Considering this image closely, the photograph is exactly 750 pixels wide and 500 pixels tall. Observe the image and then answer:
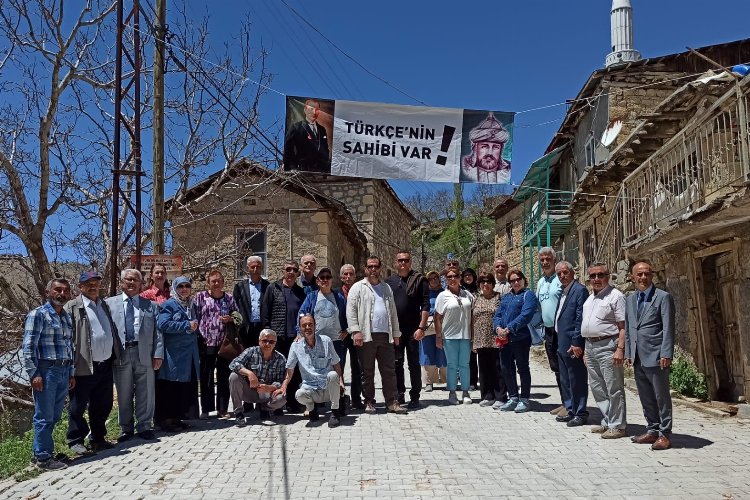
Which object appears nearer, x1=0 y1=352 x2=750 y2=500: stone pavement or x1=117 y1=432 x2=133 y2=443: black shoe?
x1=0 y1=352 x2=750 y2=500: stone pavement

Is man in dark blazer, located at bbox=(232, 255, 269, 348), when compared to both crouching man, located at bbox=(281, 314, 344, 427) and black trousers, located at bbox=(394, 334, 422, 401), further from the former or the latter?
black trousers, located at bbox=(394, 334, 422, 401)

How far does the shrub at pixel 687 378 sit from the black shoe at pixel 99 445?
7.74m

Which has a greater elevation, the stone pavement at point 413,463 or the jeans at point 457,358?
the jeans at point 457,358

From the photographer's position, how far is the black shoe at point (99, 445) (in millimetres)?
6293

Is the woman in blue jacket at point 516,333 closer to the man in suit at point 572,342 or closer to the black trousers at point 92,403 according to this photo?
the man in suit at point 572,342

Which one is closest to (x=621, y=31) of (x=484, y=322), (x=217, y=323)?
(x=484, y=322)

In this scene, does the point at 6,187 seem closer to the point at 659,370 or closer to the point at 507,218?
the point at 659,370

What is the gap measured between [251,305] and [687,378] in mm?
6345

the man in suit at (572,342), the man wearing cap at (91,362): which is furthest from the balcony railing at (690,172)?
the man wearing cap at (91,362)

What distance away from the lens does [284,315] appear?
7.85 meters

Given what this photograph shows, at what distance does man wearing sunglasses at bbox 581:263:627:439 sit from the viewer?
→ 21.0 feet

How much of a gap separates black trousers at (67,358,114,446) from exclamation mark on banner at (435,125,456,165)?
5.24 m

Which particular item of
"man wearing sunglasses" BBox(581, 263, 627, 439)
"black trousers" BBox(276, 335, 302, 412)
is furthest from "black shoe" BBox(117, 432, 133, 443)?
"man wearing sunglasses" BBox(581, 263, 627, 439)

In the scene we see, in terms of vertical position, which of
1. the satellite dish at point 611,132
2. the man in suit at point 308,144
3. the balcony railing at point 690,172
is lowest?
the balcony railing at point 690,172
